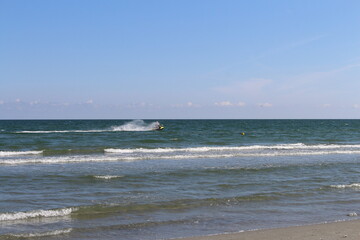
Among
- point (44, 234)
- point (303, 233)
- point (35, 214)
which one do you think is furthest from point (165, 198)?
point (303, 233)

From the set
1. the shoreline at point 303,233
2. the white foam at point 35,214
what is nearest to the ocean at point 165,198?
the white foam at point 35,214

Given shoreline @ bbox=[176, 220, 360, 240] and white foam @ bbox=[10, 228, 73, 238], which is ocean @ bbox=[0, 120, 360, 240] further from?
shoreline @ bbox=[176, 220, 360, 240]

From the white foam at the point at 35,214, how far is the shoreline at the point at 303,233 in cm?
394

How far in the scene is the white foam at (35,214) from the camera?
10.8 meters

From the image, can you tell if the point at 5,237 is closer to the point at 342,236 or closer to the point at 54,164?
the point at 342,236

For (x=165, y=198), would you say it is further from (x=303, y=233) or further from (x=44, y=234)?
(x=303, y=233)

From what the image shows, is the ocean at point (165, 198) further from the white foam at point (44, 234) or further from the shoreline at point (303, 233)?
the shoreline at point (303, 233)

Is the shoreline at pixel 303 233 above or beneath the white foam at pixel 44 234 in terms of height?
above

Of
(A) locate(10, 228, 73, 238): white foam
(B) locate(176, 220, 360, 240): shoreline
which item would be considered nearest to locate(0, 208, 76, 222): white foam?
(A) locate(10, 228, 73, 238): white foam

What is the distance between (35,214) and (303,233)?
656 centimetres

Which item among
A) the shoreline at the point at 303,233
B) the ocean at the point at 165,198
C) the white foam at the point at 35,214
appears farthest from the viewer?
the white foam at the point at 35,214

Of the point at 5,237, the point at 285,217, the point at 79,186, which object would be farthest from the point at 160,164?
the point at 5,237

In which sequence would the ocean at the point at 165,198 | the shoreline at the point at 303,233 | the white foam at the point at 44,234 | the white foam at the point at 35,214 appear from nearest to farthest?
the shoreline at the point at 303,233, the white foam at the point at 44,234, the ocean at the point at 165,198, the white foam at the point at 35,214

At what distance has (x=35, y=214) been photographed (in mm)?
11055
